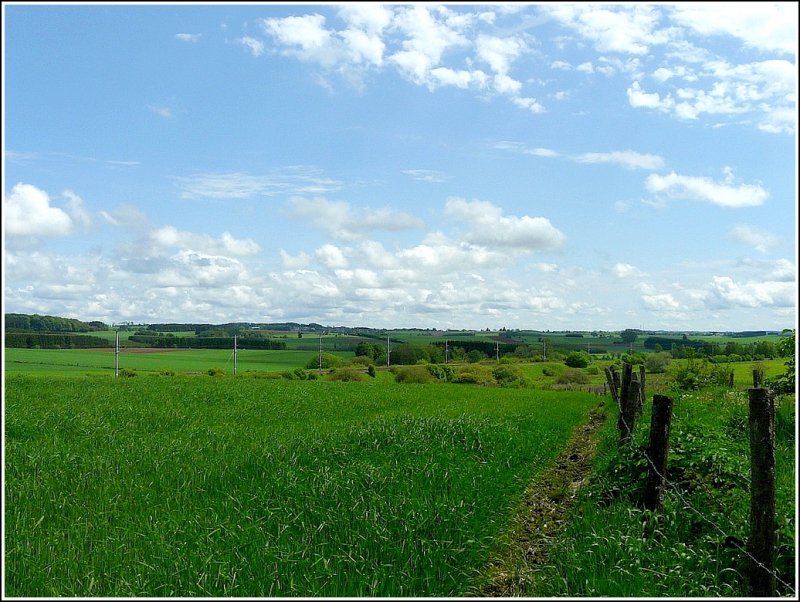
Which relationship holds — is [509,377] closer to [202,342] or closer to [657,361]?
[657,361]

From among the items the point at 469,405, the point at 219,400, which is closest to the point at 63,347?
the point at 219,400

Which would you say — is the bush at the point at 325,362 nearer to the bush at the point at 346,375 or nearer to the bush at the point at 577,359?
the bush at the point at 346,375

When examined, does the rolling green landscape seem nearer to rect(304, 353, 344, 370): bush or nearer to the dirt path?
the dirt path

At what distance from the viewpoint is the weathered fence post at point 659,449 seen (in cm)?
676

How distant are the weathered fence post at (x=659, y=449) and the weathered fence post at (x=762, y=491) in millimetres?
1639

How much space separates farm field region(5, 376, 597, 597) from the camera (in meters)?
5.38

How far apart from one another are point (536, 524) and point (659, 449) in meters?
1.76

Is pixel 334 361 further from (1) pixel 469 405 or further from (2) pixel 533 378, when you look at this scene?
(1) pixel 469 405

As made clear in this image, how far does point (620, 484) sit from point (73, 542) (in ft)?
19.0

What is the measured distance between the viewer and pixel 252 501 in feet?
24.1

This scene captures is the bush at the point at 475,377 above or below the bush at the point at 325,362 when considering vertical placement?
below

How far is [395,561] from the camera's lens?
18.9 ft

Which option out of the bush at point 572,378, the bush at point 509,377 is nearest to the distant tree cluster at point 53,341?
the bush at point 509,377

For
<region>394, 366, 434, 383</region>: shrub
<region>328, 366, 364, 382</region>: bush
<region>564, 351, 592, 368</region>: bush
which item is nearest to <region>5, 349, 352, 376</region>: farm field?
<region>328, 366, 364, 382</region>: bush
